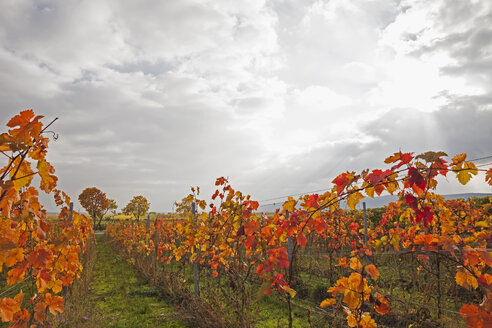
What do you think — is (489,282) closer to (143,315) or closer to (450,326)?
(450,326)

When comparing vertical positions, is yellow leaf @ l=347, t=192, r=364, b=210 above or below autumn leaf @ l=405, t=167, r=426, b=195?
below

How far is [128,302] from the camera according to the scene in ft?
19.3

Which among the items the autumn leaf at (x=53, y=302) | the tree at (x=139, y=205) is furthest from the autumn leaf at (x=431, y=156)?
the tree at (x=139, y=205)

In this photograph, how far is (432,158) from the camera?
1.71m

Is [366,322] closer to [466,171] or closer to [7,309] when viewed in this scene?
[466,171]

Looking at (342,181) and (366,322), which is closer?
(342,181)

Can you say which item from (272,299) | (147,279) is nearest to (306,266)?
(272,299)

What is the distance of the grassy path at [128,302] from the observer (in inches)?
189

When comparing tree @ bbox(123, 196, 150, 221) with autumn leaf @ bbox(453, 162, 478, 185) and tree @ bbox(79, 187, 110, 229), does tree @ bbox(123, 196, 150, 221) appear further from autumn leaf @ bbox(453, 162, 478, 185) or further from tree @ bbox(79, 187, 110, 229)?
autumn leaf @ bbox(453, 162, 478, 185)

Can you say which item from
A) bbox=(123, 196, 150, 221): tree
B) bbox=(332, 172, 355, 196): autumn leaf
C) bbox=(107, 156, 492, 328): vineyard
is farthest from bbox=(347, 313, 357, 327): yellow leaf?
bbox=(123, 196, 150, 221): tree

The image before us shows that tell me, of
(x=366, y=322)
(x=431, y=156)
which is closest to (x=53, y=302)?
(x=366, y=322)

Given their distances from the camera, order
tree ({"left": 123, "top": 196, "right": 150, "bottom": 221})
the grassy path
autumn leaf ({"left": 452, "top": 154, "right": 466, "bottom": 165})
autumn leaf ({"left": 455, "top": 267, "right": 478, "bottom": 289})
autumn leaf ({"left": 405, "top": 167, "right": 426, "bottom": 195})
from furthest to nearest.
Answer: tree ({"left": 123, "top": 196, "right": 150, "bottom": 221})
the grassy path
autumn leaf ({"left": 455, "top": 267, "right": 478, "bottom": 289})
autumn leaf ({"left": 452, "top": 154, "right": 466, "bottom": 165})
autumn leaf ({"left": 405, "top": 167, "right": 426, "bottom": 195})

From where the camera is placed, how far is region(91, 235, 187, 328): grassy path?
4801mm

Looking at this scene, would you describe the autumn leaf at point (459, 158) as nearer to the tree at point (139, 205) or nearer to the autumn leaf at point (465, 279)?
the autumn leaf at point (465, 279)
